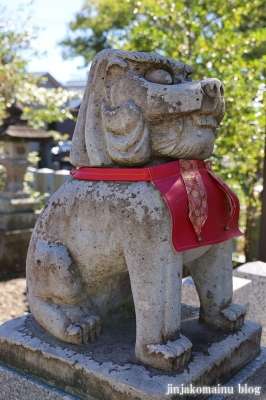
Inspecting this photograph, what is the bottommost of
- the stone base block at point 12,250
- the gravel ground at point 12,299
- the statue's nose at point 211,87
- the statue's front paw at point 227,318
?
the gravel ground at point 12,299

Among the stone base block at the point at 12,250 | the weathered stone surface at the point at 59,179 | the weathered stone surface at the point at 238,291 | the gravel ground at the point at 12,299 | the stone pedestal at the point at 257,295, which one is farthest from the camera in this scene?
the weathered stone surface at the point at 59,179

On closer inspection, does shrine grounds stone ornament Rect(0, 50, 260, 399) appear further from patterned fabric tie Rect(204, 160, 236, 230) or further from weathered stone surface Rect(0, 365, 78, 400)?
weathered stone surface Rect(0, 365, 78, 400)

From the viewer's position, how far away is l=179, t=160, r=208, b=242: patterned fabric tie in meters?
1.64

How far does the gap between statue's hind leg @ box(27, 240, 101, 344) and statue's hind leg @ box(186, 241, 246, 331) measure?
0.48 meters

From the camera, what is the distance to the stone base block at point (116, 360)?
4.93ft

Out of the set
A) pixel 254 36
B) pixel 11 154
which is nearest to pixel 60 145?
pixel 11 154

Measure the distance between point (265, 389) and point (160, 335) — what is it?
0.65m

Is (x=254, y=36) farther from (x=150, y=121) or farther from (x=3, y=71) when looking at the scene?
(x=3, y=71)

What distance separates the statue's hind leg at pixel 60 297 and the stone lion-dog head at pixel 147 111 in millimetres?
428

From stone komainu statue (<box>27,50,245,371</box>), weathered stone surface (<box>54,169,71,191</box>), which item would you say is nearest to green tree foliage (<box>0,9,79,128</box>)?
weathered stone surface (<box>54,169,71,191</box>)

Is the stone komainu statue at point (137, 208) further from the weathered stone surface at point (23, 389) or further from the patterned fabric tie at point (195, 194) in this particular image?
the weathered stone surface at point (23, 389)

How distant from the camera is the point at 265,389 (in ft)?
6.09

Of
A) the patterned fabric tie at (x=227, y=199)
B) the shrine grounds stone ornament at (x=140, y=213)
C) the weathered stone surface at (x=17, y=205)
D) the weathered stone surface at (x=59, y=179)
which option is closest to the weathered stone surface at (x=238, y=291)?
the shrine grounds stone ornament at (x=140, y=213)

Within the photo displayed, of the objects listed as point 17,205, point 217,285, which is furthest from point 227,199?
point 17,205
